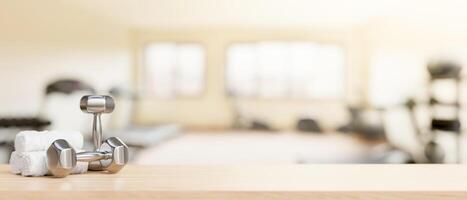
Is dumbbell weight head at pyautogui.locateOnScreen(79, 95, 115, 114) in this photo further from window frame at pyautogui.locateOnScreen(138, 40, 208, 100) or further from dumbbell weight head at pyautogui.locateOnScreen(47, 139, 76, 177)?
window frame at pyautogui.locateOnScreen(138, 40, 208, 100)

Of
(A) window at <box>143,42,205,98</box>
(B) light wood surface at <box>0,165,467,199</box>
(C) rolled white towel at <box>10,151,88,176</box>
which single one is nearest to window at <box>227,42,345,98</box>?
(A) window at <box>143,42,205,98</box>

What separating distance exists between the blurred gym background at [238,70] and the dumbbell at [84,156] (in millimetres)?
610

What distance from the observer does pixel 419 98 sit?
5.60 ft

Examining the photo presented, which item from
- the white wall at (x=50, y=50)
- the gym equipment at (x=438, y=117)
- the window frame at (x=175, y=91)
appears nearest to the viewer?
the white wall at (x=50, y=50)

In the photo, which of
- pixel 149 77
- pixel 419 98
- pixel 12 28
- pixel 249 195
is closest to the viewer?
pixel 249 195

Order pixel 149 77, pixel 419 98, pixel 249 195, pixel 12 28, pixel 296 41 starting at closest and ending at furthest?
1. pixel 249 195
2. pixel 12 28
3. pixel 149 77
4. pixel 296 41
5. pixel 419 98

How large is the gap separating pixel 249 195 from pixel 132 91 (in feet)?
2.93

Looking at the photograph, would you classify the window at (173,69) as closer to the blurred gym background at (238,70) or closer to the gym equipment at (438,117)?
the blurred gym background at (238,70)

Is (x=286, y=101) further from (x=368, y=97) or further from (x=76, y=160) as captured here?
(x=76, y=160)

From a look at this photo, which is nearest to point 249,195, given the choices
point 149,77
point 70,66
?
point 149,77

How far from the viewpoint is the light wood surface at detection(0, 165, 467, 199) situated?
47 cm

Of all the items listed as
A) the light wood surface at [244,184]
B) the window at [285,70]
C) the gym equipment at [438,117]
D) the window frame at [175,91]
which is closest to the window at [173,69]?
the window frame at [175,91]

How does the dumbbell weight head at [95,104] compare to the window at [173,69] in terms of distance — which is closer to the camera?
the dumbbell weight head at [95,104]

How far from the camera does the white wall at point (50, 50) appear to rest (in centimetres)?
114
